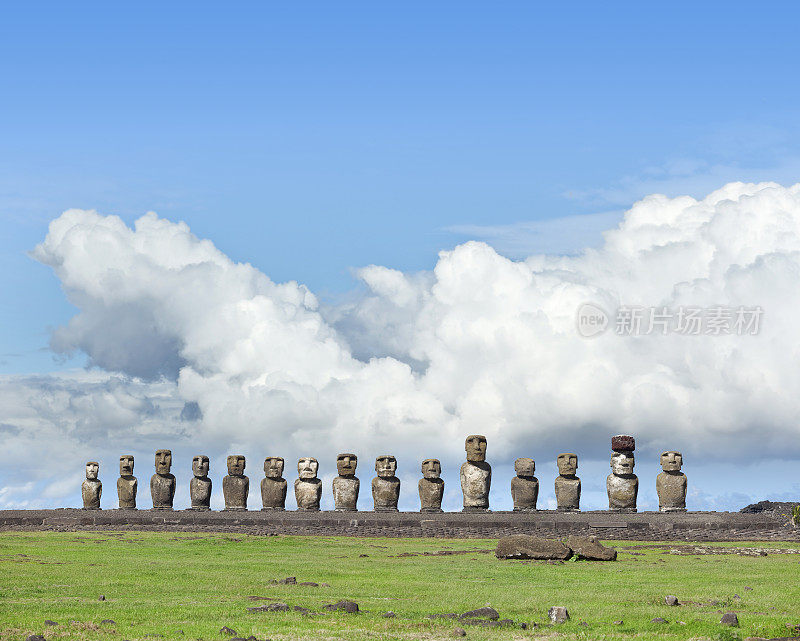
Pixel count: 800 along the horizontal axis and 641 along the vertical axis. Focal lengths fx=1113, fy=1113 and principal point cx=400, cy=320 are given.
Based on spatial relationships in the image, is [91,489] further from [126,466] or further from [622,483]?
[622,483]

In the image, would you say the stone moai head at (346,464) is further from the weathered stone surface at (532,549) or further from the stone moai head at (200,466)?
the weathered stone surface at (532,549)

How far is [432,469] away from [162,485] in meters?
10.8

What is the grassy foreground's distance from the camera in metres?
14.8

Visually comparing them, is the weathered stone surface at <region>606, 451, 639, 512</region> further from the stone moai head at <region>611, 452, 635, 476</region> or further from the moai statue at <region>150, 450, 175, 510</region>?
the moai statue at <region>150, 450, 175, 510</region>

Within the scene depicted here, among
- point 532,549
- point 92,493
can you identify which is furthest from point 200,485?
point 532,549

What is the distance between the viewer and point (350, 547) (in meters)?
31.0

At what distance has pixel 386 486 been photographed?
38.4 metres

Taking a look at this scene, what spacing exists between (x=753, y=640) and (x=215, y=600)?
342 inches

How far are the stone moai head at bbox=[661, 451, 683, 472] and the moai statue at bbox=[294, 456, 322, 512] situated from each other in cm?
1204

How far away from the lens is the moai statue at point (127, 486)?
139ft

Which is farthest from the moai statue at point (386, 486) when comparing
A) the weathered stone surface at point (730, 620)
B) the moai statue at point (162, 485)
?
the weathered stone surface at point (730, 620)

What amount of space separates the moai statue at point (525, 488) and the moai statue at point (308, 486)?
281 inches

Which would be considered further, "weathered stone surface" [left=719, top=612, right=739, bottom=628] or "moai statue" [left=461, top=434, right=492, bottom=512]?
"moai statue" [left=461, top=434, right=492, bottom=512]

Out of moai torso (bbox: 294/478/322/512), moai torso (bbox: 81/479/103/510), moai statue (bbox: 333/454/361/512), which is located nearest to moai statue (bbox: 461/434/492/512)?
moai statue (bbox: 333/454/361/512)
